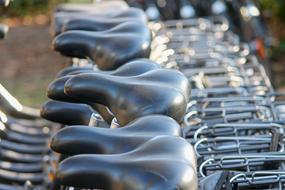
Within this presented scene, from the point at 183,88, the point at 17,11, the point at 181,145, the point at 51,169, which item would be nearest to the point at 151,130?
the point at 181,145

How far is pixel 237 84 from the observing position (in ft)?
9.83

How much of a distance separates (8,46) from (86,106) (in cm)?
683

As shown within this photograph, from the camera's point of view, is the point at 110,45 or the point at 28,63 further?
the point at 28,63

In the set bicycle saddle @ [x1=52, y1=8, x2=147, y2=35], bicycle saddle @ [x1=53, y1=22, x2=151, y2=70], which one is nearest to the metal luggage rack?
bicycle saddle @ [x1=52, y1=8, x2=147, y2=35]

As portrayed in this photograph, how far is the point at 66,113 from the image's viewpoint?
2.22 meters

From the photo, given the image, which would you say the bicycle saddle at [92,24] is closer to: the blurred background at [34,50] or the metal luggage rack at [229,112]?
the metal luggage rack at [229,112]

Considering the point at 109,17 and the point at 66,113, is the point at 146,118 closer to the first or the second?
the point at 66,113

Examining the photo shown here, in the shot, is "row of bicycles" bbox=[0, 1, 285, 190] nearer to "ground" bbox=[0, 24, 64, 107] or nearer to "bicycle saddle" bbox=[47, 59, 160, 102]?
"bicycle saddle" bbox=[47, 59, 160, 102]

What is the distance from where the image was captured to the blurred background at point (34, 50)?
7.51 meters

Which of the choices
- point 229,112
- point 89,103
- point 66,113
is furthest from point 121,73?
point 229,112

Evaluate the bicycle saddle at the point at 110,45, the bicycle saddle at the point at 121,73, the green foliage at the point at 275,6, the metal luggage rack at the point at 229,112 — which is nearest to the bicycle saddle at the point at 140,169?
the metal luggage rack at the point at 229,112

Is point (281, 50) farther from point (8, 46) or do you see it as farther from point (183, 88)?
point (183, 88)

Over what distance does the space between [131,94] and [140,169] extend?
43 centimetres

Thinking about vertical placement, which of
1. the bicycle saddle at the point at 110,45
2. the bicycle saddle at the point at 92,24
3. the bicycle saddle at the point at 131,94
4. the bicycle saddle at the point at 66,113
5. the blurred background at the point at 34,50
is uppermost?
the bicycle saddle at the point at 131,94
